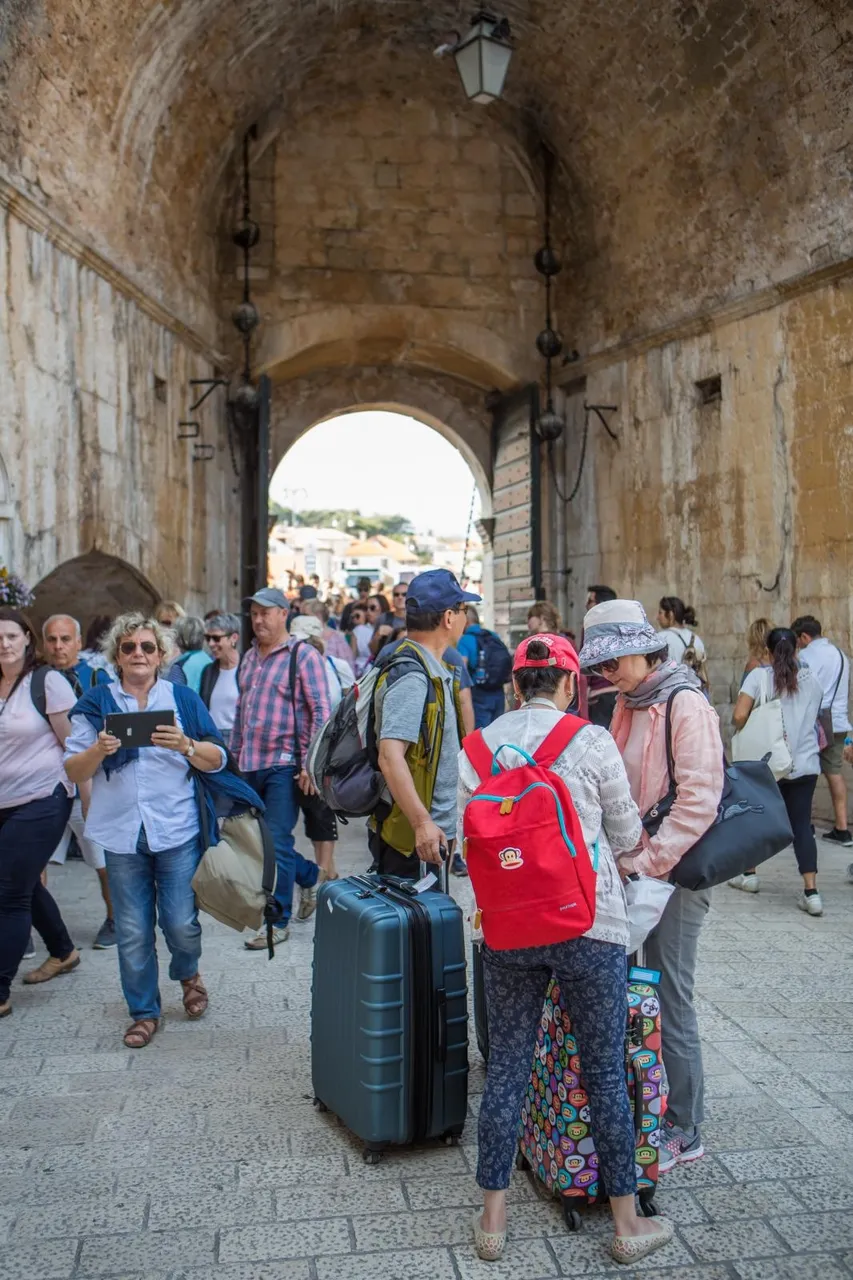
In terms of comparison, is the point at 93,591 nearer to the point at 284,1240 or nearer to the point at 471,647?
the point at 471,647

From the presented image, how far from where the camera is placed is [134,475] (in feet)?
32.1

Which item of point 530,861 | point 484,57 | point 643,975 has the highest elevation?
point 484,57

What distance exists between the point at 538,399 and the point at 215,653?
23.2ft

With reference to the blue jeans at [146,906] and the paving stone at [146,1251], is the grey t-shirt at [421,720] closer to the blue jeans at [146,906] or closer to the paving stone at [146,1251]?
the blue jeans at [146,906]

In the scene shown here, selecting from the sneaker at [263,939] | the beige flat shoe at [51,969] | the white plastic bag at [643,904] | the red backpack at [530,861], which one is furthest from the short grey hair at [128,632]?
the white plastic bag at [643,904]

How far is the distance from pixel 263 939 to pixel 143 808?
1502mm

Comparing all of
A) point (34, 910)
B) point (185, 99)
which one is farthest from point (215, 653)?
point (185, 99)

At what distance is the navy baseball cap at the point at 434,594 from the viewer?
3.75m

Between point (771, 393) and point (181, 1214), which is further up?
point (771, 393)

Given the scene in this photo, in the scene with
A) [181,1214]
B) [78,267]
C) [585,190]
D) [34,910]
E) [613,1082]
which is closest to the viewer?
[613,1082]

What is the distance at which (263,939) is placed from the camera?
542 cm

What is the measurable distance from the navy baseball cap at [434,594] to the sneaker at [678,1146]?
170 cm

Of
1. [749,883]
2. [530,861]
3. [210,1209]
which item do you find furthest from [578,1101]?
[749,883]

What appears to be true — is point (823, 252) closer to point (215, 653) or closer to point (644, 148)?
point (644, 148)
